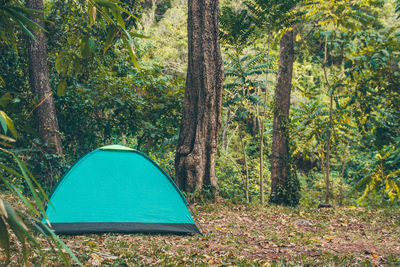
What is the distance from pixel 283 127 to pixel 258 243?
450 cm

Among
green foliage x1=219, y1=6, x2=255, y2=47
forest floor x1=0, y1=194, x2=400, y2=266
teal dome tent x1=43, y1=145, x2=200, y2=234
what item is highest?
green foliage x1=219, y1=6, x2=255, y2=47

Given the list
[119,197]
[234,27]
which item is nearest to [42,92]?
[119,197]

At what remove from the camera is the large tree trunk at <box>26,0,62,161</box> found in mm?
7195

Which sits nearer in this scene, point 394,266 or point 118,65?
point 394,266

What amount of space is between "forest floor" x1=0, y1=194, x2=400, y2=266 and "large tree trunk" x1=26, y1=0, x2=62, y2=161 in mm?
3298

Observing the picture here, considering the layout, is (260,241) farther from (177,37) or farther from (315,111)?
(177,37)

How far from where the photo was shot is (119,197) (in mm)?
4973

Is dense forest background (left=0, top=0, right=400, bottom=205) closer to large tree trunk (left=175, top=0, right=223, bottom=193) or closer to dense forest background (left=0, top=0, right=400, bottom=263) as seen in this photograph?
dense forest background (left=0, top=0, right=400, bottom=263)

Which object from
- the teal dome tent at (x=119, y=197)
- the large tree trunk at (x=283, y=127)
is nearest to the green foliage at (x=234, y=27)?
the large tree trunk at (x=283, y=127)

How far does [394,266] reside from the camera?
3666 millimetres

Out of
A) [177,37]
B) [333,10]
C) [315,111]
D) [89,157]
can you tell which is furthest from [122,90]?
[177,37]

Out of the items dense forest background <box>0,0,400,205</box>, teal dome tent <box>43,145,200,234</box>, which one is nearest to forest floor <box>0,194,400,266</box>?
teal dome tent <box>43,145,200,234</box>

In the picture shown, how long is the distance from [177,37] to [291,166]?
9.23 meters

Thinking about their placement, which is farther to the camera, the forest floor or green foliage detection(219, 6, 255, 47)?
green foliage detection(219, 6, 255, 47)
